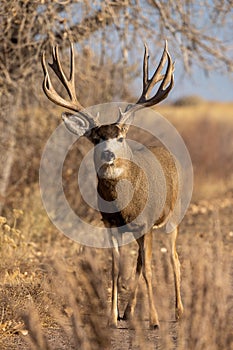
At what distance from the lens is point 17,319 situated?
602cm

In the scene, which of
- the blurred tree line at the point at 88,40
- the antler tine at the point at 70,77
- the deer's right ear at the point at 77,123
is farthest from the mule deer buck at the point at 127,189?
the blurred tree line at the point at 88,40

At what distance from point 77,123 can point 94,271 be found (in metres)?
3.37

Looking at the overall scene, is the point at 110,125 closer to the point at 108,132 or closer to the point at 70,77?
the point at 108,132

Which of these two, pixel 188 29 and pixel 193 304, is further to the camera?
pixel 188 29

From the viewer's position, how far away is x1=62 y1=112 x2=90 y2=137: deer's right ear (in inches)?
274

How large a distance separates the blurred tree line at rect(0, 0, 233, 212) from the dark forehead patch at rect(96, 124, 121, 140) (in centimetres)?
323

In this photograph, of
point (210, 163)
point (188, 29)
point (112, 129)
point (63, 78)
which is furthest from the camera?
point (210, 163)

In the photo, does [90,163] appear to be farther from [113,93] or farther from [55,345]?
[55,345]

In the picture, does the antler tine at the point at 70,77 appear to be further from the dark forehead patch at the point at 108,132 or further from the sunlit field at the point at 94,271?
the sunlit field at the point at 94,271

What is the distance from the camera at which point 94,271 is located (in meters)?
3.80

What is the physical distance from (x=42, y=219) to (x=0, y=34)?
9.65 ft

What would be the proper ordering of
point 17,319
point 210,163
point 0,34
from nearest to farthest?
point 17,319, point 0,34, point 210,163

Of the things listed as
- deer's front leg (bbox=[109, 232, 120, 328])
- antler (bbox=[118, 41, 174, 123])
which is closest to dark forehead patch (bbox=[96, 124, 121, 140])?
antler (bbox=[118, 41, 174, 123])

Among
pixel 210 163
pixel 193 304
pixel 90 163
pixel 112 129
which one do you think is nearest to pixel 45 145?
pixel 90 163
